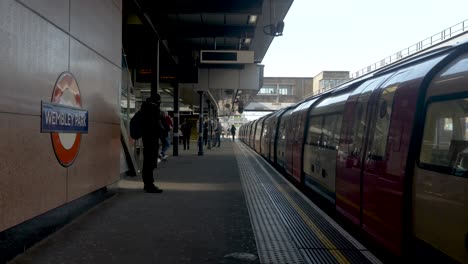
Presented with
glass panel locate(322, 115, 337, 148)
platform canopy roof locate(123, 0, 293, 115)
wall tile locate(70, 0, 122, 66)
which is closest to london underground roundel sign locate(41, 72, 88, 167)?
wall tile locate(70, 0, 122, 66)

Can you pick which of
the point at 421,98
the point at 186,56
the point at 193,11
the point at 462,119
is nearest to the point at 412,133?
the point at 421,98

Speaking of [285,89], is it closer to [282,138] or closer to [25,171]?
[282,138]

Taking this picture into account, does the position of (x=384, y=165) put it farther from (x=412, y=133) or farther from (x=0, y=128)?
(x=0, y=128)

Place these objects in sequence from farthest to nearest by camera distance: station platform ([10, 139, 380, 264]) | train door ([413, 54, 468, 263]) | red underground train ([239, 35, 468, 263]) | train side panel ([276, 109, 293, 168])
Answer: train side panel ([276, 109, 293, 168]) < station platform ([10, 139, 380, 264]) < red underground train ([239, 35, 468, 263]) < train door ([413, 54, 468, 263])

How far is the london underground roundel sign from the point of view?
532 centimetres

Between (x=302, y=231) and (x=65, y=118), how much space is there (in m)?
3.10

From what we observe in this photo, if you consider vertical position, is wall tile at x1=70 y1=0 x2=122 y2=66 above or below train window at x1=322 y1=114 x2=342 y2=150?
above

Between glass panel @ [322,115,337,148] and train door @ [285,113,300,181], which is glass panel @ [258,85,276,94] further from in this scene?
glass panel @ [322,115,337,148]

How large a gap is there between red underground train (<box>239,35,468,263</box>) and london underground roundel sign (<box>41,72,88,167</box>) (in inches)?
136

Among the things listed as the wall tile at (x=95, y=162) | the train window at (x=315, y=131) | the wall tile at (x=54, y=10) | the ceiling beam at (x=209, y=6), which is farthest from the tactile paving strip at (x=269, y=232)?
the ceiling beam at (x=209, y=6)

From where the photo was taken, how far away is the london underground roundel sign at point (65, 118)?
5.32m

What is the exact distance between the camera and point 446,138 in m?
3.89

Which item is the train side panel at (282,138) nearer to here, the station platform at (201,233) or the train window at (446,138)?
the station platform at (201,233)

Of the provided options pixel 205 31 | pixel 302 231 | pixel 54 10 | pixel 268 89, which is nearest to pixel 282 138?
pixel 205 31
